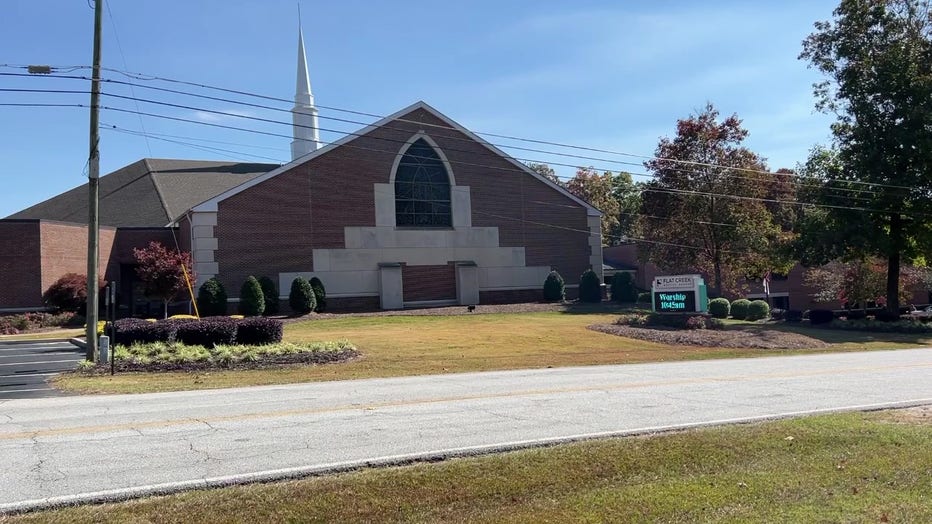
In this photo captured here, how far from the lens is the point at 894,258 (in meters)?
39.7

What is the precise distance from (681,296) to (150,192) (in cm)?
3064

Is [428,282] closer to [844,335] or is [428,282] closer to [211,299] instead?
[211,299]

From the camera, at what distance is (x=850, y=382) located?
15086 mm

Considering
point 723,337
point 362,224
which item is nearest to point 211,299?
point 362,224

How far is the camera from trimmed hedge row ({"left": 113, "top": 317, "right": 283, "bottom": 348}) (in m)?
21.8

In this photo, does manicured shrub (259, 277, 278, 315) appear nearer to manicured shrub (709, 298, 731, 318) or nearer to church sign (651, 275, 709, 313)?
church sign (651, 275, 709, 313)

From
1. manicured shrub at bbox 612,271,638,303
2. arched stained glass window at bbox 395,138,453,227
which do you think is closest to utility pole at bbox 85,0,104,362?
arched stained glass window at bbox 395,138,453,227

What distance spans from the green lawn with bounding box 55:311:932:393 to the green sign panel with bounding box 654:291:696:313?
2.90 meters

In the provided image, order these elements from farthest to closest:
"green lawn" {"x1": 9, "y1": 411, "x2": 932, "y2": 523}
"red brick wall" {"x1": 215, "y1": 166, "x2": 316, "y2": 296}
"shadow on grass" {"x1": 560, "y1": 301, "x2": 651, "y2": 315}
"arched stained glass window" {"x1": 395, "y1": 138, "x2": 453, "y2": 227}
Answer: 1. "arched stained glass window" {"x1": 395, "y1": 138, "x2": 453, "y2": 227}
2. "shadow on grass" {"x1": 560, "y1": 301, "x2": 651, "y2": 315}
3. "red brick wall" {"x1": 215, "y1": 166, "x2": 316, "y2": 296}
4. "green lawn" {"x1": 9, "y1": 411, "x2": 932, "y2": 523}

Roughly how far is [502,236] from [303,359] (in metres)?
26.0

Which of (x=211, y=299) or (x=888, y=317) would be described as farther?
(x=888, y=317)

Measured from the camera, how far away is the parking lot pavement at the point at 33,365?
619 inches

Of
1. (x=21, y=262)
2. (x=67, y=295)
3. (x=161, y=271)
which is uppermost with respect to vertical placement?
(x=21, y=262)

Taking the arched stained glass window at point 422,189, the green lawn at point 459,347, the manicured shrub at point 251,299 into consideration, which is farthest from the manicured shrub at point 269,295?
the arched stained glass window at point 422,189
